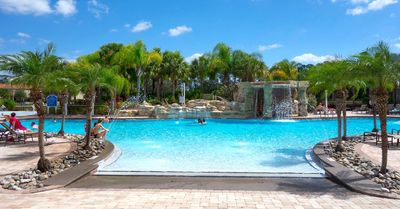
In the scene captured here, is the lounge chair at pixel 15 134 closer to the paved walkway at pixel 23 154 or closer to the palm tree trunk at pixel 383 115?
the paved walkway at pixel 23 154

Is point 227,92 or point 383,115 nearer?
point 383,115

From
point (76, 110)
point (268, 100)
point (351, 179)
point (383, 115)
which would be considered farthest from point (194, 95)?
point (351, 179)

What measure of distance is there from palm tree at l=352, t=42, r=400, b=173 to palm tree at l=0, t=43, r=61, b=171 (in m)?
7.36

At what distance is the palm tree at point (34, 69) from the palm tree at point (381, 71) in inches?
290

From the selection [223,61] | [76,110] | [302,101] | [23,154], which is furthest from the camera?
[223,61]

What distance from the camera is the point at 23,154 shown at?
10.6 meters

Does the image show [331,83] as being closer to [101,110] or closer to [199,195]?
[199,195]

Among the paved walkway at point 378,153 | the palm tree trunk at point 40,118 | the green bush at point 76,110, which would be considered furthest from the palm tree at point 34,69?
the green bush at point 76,110

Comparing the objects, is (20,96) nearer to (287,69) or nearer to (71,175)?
(287,69)

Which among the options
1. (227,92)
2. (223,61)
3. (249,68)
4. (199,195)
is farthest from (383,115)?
(223,61)

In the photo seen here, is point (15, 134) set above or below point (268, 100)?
below

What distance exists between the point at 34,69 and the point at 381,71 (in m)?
8.01

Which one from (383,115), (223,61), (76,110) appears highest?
(223,61)

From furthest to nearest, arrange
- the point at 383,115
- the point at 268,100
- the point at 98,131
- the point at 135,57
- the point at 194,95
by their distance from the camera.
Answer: the point at 194,95 < the point at 135,57 < the point at 268,100 < the point at 98,131 < the point at 383,115
